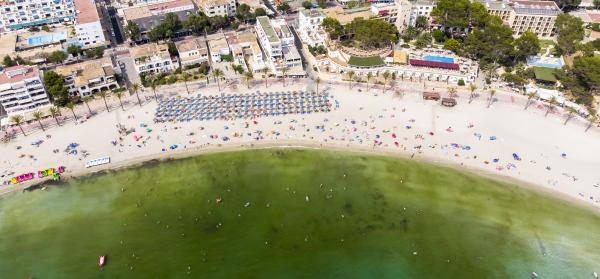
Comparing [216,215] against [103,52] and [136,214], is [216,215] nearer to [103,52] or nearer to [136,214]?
[136,214]

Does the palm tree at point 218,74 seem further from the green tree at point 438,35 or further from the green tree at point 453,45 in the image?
the green tree at point 438,35

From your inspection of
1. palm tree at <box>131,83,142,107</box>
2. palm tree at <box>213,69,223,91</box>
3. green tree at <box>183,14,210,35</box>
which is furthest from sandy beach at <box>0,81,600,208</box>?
green tree at <box>183,14,210,35</box>

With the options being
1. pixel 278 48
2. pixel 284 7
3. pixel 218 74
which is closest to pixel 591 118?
pixel 278 48

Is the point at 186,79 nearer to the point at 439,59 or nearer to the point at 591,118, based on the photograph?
the point at 439,59

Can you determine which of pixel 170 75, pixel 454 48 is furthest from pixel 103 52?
pixel 454 48

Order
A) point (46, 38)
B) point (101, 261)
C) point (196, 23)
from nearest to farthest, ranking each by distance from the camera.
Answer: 1. point (101, 261)
2. point (46, 38)
3. point (196, 23)

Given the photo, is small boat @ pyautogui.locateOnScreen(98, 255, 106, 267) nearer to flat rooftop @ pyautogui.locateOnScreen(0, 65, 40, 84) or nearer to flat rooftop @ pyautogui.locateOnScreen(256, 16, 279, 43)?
flat rooftop @ pyautogui.locateOnScreen(0, 65, 40, 84)

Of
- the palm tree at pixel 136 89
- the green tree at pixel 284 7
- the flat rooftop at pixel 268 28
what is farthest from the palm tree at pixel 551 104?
the palm tree at pixel 136 89
